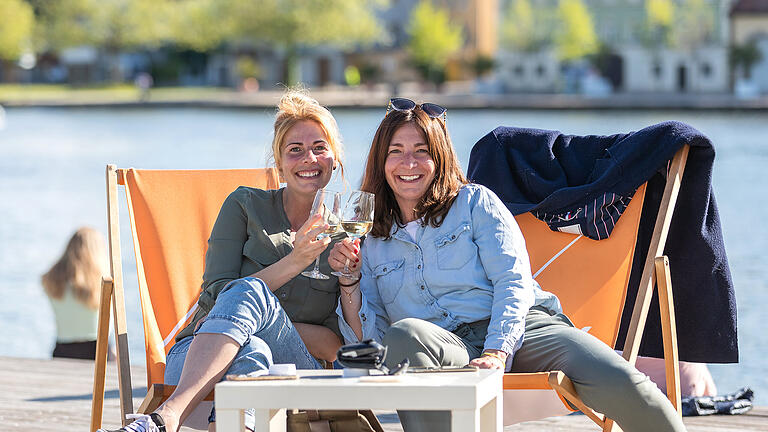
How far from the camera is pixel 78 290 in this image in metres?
5.20

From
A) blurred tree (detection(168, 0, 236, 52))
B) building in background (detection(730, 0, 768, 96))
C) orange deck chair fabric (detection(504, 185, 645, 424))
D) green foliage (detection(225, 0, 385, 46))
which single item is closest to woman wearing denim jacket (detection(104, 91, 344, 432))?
orange deck chair fabric (detection(504, 185, 645, 424))

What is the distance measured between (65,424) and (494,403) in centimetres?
203

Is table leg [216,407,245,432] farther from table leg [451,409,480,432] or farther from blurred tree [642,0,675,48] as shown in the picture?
blurred tree [642,0,675,48]

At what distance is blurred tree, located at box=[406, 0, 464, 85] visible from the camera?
5356 cm

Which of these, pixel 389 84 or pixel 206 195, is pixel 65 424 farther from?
pixel 389 84

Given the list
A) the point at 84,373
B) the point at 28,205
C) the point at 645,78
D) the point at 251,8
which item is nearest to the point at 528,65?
the point at 645,78

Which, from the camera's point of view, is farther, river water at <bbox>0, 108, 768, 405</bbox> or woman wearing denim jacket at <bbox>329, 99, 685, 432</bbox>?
river water at <bbox>0, 108, 768, 405</bbox>

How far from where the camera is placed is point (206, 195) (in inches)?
147

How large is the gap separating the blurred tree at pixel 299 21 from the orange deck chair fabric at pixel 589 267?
160ft

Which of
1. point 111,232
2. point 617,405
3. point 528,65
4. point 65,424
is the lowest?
point 65,424

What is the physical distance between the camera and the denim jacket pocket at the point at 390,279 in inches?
Answer: 117

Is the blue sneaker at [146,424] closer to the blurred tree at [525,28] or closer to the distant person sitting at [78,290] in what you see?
the distant person sitting at [78,290]

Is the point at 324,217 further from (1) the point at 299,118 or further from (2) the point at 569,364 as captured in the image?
(2) the point at 569,364

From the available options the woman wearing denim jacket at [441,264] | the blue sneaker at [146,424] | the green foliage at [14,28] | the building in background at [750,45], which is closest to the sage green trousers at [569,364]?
the woman wearing denim jacket at [441,264]
